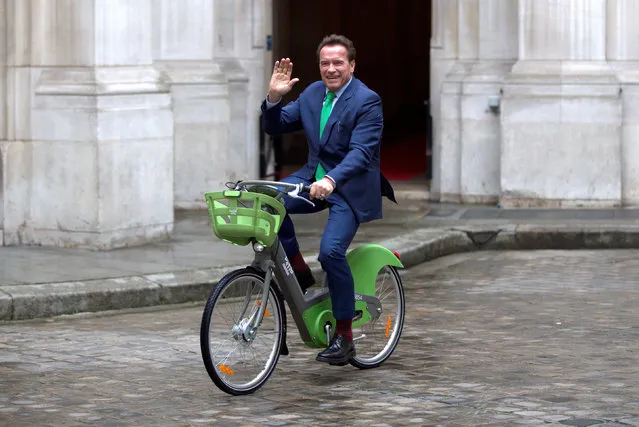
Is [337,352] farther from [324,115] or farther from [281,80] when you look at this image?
[281,80]

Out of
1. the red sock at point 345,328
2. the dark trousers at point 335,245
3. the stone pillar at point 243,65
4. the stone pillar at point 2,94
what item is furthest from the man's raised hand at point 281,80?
the stone pillar at point 243,65

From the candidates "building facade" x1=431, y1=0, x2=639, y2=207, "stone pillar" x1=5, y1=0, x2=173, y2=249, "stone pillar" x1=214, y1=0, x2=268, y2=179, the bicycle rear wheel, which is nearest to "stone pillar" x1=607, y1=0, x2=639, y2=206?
"building facade" x1=431, y1=0, x2=639, y2=207

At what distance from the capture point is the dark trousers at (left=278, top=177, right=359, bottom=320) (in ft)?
24.3

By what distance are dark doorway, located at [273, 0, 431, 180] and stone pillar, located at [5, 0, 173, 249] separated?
5.77 metres

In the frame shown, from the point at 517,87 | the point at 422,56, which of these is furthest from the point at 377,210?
the point at 422,56

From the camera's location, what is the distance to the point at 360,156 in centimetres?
740

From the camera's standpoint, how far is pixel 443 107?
15.9 meters

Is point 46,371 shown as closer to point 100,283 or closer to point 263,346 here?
point 263,346

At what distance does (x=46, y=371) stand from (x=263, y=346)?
45.4 inches

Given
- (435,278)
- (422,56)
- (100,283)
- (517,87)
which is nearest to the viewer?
(100,283)

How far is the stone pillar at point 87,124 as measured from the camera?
1195cm

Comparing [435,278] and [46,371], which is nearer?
[46,371]

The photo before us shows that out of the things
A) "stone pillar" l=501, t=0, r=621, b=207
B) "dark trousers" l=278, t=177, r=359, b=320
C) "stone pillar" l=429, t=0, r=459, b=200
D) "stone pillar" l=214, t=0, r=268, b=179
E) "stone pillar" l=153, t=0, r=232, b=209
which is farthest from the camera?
"stone pillar" l=214, t=0, r=268, b=179

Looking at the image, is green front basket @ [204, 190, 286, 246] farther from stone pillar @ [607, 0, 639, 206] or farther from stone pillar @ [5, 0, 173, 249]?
stone pillar @ [607, 0, 639, 206]
